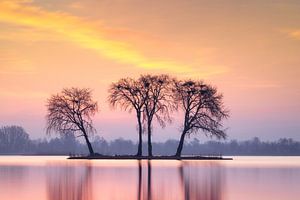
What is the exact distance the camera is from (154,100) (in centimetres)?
8162

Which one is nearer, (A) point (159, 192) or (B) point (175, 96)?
(A) point (159, 192)

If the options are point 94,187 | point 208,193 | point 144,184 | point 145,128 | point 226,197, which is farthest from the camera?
point 145,128

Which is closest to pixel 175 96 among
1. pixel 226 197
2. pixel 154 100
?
pixel 154 100

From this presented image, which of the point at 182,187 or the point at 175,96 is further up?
the point at 175,96

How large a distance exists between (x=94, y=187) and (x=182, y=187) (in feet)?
12.8

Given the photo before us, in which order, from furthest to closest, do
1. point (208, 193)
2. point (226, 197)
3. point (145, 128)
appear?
point (145, 128)
point (208, 193)
point (226, 197)

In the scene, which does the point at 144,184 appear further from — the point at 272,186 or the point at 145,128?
the point at 145,128

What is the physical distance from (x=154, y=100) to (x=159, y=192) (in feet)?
187

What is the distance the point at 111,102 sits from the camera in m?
81.2

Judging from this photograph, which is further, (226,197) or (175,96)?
A: (175,96)

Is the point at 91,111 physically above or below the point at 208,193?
above

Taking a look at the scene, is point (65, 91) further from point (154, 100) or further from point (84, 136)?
point (154, 100)

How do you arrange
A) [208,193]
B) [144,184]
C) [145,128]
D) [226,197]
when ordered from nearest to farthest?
[226,197], [208,193], [144,184], [145,128]

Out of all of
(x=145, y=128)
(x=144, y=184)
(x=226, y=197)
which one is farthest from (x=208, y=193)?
(x=145, y=128)
